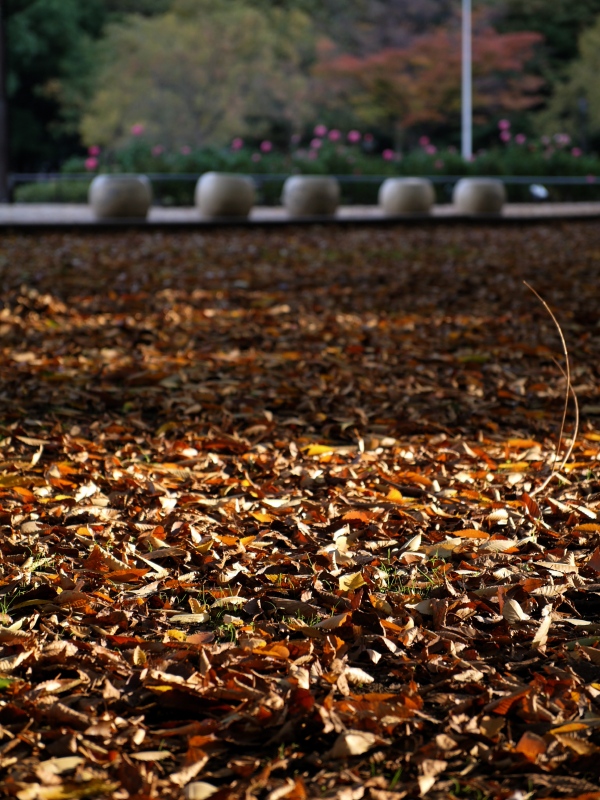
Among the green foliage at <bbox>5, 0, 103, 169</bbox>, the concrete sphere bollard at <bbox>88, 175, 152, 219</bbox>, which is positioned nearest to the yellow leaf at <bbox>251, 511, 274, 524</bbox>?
the concrete sphere bollard at <bbox>88, 175, 152, 219</bbox>

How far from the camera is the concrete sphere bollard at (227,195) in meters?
21.3

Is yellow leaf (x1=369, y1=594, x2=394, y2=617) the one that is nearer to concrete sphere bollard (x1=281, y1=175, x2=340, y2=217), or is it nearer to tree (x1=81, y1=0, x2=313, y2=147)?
concrete sphere bollard (x1=281, y1=175, x2=340, y2=217)

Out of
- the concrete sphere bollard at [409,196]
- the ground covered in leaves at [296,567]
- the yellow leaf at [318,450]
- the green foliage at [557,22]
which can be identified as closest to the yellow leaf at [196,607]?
the ground covered in leaves at [296,567]

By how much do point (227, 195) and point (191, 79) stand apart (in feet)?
46.2

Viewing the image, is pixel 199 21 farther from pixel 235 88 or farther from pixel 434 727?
pixel 434 727

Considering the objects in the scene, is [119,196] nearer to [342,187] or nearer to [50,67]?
[342,187]

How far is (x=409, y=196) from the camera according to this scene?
75.0ft

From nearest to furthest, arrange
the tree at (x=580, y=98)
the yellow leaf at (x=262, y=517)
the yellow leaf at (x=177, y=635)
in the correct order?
the yellow leaf at (x=177, y=635)
the yellow leaf at (x=262, y=517)
the tree at (x=580, y=98)

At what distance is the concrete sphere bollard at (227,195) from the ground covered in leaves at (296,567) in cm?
1289

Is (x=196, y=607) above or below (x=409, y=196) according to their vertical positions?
below

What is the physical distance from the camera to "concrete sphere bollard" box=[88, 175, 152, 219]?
20.4 metres

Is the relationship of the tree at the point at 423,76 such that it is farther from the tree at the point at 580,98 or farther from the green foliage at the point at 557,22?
the green foliage at the point at 557,22

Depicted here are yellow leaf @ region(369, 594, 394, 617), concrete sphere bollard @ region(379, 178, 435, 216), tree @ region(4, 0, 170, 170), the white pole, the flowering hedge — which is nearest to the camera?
yellow leaf @ region(369, 594, 394, 617)

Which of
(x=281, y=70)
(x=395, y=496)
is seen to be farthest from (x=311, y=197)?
(x=395, y=496)
